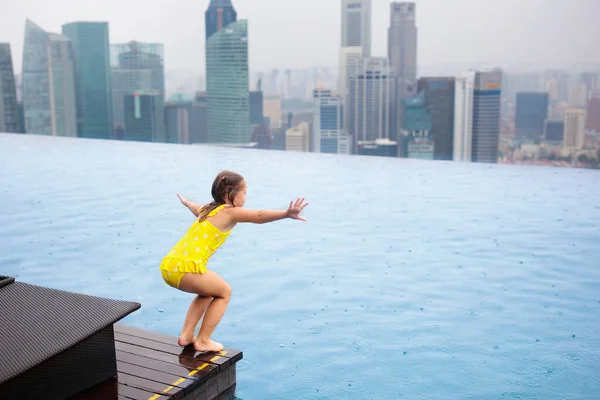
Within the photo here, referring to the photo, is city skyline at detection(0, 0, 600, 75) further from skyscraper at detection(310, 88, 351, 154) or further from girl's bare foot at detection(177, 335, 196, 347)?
girl's bare foot at detection(177, 335, 196, 347)

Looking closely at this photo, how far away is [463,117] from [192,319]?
11.1 meters

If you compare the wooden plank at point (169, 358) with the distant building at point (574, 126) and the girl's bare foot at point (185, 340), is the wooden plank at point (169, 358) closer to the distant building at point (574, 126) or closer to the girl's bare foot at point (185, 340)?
the girl's bare foot at point (185, 340)

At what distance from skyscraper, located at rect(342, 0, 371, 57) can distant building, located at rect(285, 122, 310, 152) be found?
2.59m

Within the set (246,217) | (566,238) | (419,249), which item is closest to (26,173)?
(419,249)

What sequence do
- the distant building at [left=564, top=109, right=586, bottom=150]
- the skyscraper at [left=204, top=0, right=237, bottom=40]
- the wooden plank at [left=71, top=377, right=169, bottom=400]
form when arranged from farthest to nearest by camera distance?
the skyscraper at [left=204, top=0, right=237, bottom=40] → the distant building at [left=564, top=109, right=586, bottom=150] → the wooden plank at [left=71, top=377, right=169, bottom=400]

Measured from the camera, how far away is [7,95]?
17109 millimetres

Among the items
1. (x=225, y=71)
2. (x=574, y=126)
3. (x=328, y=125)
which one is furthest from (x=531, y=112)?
(x=225, y=71)

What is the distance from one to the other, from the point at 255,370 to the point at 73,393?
0.88 metres

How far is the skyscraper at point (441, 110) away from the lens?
12.8 meters

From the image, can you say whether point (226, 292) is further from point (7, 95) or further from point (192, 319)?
point (7, 95)

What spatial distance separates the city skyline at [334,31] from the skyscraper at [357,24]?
18 centimetres

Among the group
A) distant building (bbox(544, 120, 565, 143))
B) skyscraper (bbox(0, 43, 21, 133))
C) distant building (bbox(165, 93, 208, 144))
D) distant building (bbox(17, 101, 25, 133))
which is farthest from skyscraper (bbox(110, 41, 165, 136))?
distant building (bbox(544, 120, 565, 143))

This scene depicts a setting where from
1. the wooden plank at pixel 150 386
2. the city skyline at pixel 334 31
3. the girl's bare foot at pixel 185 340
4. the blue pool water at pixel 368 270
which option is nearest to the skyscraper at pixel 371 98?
the city skyline at pixel 334 31

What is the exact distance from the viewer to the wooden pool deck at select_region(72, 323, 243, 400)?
215cm
